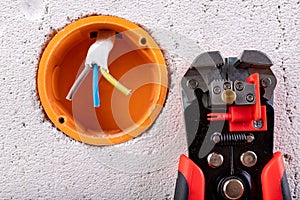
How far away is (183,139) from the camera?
761 millimetres

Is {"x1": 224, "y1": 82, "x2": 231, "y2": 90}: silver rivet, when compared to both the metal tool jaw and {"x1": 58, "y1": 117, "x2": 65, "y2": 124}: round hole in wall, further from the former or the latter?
{"x1": 58, "y1": 117, "x2": 65, "y2": 124}: round hole in wall

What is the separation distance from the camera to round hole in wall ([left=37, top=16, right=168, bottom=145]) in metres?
0.76

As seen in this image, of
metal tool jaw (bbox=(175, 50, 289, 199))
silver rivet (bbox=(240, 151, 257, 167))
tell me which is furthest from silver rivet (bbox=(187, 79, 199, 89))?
silver rivet (bbox=(240, 151, 257, 167))

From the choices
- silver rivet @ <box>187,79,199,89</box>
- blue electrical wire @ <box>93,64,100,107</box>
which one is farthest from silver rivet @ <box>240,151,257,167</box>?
blue electrical wire @ <box>93,64,100,107</box>

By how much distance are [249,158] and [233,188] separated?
4cm

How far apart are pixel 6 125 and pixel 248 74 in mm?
339

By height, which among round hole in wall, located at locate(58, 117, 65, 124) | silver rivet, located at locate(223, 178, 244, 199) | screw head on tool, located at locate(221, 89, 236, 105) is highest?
screw head on tool, located at locate(221, 89, 236, 105)

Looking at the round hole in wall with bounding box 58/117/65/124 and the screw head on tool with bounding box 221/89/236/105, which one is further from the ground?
the screw head on tool with bounding box 221/89/236/105

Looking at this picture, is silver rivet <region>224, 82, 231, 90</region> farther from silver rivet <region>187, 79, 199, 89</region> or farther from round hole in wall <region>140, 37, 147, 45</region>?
round hole in wall <region>140, 37, 147, 45</region>

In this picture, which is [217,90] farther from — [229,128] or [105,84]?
[105,84]

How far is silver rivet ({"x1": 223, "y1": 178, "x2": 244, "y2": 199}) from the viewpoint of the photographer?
68 cm

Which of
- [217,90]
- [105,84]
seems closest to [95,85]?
[105,84]

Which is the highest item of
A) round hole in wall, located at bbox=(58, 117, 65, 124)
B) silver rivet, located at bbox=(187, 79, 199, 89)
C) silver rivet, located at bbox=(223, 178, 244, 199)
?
silver rivet, located at bbox=(187, 79, 199, 89)

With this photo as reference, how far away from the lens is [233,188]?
683 mm
